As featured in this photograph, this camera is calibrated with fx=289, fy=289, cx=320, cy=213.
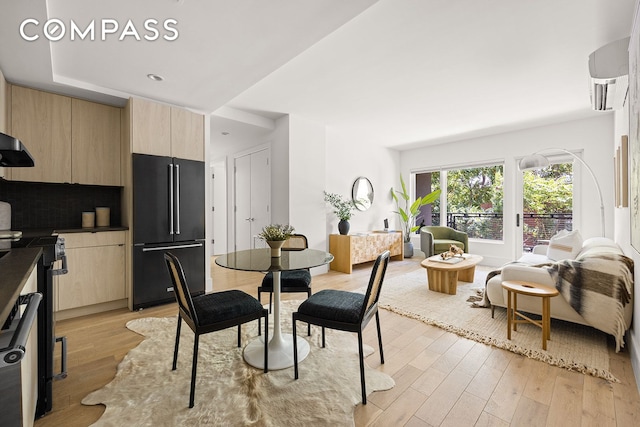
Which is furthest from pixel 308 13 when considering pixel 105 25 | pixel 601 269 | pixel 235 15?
pixel 601 269

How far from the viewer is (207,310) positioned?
177 cm

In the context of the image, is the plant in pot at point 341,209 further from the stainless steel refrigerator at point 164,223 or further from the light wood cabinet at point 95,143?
the light wood cabinet at point 95,143

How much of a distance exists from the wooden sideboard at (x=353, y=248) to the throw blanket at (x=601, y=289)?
2.83m

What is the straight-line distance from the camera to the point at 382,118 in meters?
4.63

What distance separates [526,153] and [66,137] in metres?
6.63

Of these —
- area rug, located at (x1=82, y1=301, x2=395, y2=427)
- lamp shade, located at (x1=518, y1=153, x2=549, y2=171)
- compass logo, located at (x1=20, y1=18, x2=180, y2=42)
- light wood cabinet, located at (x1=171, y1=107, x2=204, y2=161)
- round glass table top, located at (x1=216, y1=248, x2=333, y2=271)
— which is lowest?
area rug, located at (x1=82, y1=301, x2=395, y2=427)

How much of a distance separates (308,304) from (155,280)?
2.21 meters

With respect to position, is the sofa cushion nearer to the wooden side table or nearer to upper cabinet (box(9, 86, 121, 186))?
the wooden side table

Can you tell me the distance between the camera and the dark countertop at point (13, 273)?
0.79m

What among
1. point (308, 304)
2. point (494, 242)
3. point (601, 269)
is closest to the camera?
point (308, 304)

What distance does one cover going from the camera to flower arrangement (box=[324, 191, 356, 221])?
5.05 metres

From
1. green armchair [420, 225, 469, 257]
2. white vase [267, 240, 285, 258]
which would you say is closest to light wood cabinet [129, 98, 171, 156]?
white vase [267, 240, 285, 258]

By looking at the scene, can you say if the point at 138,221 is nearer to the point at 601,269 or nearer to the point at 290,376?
the point at 290,376

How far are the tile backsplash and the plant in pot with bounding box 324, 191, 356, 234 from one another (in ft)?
10.0
